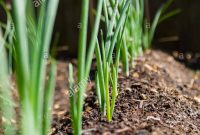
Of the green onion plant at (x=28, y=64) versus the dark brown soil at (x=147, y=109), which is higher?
the green onion plant at (x=28, y=64)

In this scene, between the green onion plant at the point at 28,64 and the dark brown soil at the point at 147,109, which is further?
the dark brown soil at the point at 147,109

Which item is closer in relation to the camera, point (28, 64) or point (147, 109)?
point (28, 64)

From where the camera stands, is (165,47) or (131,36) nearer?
(131,36)

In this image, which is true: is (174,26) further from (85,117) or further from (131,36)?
(85,117)

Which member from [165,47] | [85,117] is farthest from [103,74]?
[165,47]

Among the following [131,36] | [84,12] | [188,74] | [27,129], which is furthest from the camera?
[188,74]

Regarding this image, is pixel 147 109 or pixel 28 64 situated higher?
pixel 28 64

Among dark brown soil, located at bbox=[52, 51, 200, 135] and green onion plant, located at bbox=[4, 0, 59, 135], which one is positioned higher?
green onion plant, located at bbox=[4, 0, 59, 135]

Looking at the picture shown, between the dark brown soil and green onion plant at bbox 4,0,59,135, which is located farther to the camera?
the dark brown soil
